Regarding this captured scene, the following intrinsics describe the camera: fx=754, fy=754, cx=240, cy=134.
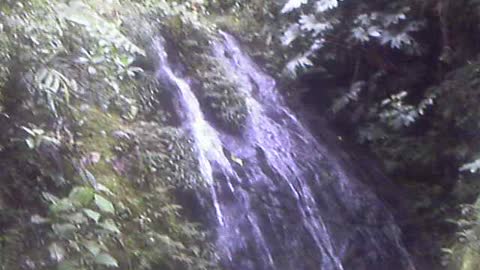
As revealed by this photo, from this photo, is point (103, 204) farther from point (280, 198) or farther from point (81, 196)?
point (280, 198)

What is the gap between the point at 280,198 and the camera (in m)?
→ 5.00

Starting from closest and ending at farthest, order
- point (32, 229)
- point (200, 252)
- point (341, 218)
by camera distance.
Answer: point (32, 229) → point (200, 252) → point (341, 218)

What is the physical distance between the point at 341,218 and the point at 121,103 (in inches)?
66.4

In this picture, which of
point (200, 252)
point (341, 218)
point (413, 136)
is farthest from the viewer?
point (413, 136)

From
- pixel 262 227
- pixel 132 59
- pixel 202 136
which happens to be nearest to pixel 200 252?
pixel 262 227

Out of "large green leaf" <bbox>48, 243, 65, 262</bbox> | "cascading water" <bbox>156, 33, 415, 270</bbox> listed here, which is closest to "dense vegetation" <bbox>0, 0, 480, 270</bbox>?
"large green leaf" <bbox>48, 243, 65, 262</bbox>

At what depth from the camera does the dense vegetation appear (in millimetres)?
4000

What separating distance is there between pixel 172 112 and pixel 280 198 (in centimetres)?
93

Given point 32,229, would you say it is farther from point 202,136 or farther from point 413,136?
point 413,136

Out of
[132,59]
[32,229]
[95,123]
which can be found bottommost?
[32,229]

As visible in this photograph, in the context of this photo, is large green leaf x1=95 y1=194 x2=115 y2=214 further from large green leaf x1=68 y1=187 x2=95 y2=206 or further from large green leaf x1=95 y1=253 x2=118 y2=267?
large green leaf x1=95 y1=253 x2=118 y2=267

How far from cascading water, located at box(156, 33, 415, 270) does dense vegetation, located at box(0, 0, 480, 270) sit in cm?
15

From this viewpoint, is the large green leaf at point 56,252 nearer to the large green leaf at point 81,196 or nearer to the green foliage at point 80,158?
the green foliage at point 80,158

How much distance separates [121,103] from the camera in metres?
4.86
